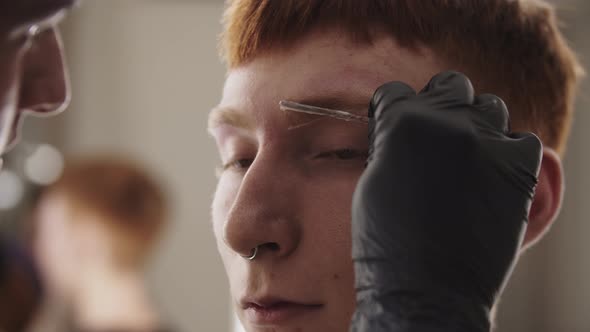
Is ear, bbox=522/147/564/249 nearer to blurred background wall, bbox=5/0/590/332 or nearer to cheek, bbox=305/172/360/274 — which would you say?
cheek, bbox=305/172/360/274

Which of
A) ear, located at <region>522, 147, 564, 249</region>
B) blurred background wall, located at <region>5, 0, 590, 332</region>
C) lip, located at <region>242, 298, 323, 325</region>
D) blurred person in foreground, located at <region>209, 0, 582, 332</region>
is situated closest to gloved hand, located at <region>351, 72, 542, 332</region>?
blurred person in foreground, located at <region>209, 0, 582, 332</region>

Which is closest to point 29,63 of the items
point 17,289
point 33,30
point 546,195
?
point 33,30

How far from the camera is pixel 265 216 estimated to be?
0.84 metres

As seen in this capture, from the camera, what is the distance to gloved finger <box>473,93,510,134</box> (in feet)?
2.53

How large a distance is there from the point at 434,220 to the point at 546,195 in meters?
0.35

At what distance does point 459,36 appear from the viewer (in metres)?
0.91

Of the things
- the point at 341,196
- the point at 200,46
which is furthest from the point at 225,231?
the point at 200,46

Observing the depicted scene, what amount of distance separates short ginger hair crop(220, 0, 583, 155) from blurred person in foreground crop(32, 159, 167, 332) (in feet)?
5.19

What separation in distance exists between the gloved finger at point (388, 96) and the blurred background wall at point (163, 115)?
8.42ft

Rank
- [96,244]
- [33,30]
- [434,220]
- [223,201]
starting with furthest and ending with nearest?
[96,244] < [223,201] < [33,30] < [434,220]

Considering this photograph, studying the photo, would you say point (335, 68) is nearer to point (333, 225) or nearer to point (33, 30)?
point (333, 225)

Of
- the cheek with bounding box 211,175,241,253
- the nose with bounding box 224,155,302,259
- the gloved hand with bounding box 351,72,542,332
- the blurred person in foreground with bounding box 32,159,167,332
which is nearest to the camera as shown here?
the gloved hand with bounding box 351,72,542,332

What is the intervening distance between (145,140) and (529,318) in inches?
95.7

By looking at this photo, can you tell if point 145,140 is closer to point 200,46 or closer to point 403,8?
point 200,46
